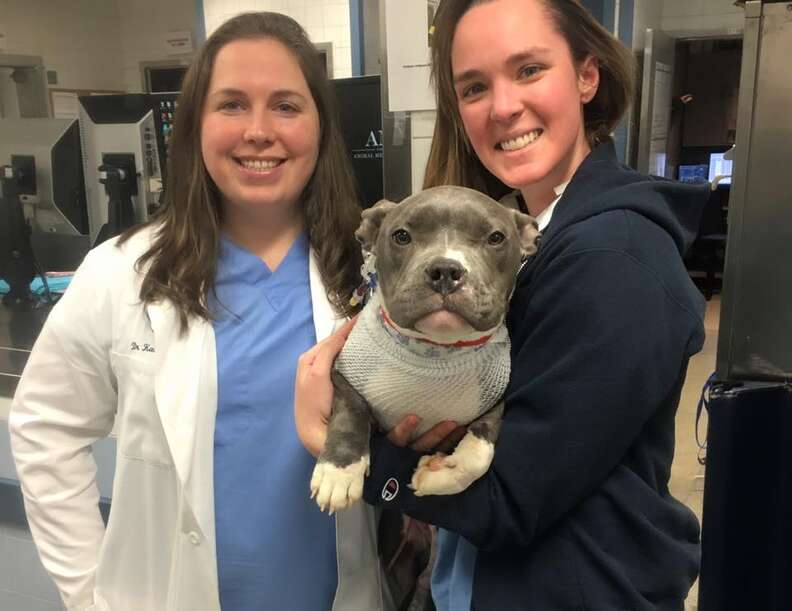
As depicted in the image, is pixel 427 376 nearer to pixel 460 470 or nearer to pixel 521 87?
pixel 460 470

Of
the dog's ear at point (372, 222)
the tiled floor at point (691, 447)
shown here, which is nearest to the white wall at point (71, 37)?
the tiled floor at point (691, 447)

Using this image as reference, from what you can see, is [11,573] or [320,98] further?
[11,573]

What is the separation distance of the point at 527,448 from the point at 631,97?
0.71m

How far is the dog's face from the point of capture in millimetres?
965

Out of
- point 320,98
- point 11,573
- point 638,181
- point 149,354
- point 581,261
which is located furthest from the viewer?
point 11,573

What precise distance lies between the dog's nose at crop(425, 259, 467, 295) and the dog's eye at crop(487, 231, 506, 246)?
4.8 inches

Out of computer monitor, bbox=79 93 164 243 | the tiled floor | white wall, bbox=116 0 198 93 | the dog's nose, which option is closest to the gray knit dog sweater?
the dog's nose

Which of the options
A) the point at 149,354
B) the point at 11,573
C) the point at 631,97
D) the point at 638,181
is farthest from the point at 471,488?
the point at 11,573

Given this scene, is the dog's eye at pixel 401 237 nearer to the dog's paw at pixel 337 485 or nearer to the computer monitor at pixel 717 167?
the dog's paw at pixel 337 485

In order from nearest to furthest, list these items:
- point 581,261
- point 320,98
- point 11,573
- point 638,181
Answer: point 581,261 → point 638,181 → point 320,98 → point 11,573

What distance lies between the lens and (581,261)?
0.95m

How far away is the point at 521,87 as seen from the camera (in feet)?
3.79

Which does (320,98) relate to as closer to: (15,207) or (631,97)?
(631,97)

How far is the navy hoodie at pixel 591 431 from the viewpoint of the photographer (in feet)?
3.05
